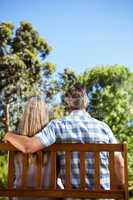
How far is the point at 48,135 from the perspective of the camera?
114 inches

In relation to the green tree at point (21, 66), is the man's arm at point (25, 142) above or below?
below

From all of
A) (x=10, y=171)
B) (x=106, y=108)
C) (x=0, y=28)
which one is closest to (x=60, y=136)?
(x=10, y=171)

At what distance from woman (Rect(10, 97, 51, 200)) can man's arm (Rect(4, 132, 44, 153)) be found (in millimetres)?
128

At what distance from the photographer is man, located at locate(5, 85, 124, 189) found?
288cm

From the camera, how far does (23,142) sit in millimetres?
2875

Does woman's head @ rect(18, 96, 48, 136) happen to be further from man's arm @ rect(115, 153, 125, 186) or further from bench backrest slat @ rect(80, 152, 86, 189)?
man's arm @ rect(115, 153, 125, 186)

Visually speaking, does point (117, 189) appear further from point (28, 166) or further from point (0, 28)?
point (0, 28)

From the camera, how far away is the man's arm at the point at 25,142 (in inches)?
112

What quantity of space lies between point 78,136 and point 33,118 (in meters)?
0.36

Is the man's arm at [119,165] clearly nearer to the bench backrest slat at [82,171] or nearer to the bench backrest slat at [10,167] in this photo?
the bench backrest slat at [82,171]

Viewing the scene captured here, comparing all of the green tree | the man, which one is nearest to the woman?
the man

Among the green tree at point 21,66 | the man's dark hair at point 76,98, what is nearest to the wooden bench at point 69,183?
the man's dark hair at point 76,98

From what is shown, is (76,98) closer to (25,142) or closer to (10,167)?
(25,142)

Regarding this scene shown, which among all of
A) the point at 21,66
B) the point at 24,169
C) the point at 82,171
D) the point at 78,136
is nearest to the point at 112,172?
the point at 82,171
